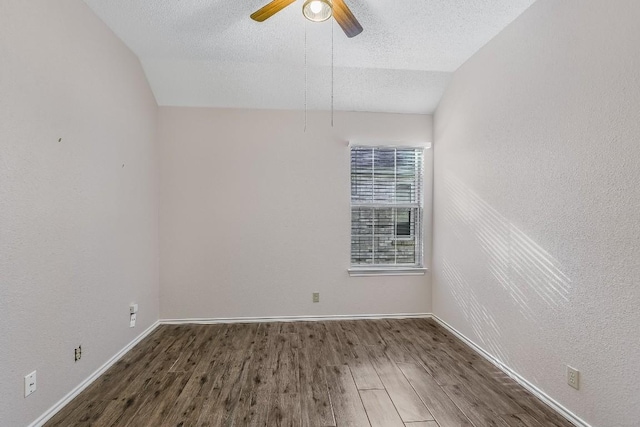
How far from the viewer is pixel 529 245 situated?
2.20 meters

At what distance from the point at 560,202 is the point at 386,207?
1940 mm

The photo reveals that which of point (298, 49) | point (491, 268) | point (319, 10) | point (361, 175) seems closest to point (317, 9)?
point (319, 10)

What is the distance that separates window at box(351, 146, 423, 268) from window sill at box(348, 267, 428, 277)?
0.07 metres

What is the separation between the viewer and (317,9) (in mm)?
1781

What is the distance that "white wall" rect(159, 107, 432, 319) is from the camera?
11.4ft

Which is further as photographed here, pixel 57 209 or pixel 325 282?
pixel 325 282

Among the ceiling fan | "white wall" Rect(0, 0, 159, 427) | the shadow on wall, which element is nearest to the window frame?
the shadow on wall

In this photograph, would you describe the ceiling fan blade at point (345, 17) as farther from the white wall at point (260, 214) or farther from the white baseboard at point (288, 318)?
the white baseboard at point (288, 318)

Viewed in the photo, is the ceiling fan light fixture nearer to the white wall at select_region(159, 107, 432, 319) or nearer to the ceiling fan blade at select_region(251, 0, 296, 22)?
the ceiling fan blade at select_region(251, 0, 296, 22)

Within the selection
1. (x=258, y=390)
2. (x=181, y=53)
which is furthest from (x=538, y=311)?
(x=181, y=53)

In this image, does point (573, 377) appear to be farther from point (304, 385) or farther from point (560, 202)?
point (304, 385)

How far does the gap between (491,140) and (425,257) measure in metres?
1.62

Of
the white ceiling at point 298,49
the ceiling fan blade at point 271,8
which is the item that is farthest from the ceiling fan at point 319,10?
the white ceiling at point 298,49

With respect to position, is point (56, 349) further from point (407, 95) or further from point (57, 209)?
point (407, 95)
